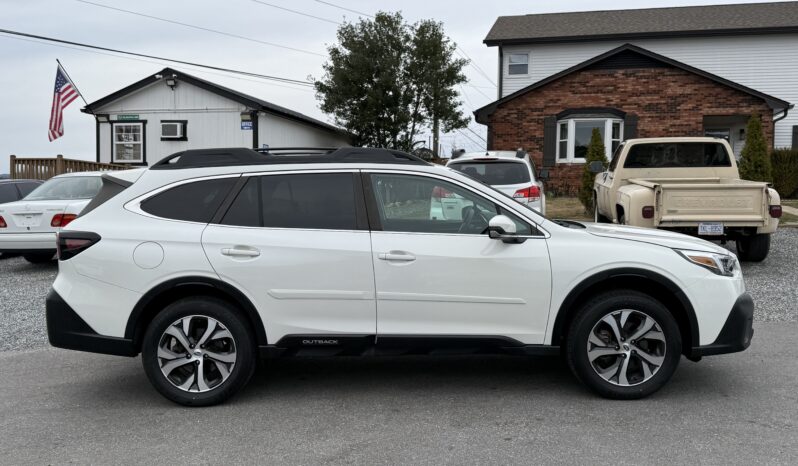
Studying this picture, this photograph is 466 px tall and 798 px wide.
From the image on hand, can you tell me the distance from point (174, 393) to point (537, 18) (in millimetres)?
28546

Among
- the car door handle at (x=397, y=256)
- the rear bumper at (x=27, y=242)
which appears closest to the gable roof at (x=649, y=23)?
the rear bumper at (x=27, y=242)

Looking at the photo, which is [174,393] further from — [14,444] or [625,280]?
[625,280]

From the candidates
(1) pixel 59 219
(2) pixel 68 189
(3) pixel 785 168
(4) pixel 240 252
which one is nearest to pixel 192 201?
(4) pixel 240 252

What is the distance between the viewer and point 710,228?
9.33m

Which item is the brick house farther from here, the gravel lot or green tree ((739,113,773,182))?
the gravel lot

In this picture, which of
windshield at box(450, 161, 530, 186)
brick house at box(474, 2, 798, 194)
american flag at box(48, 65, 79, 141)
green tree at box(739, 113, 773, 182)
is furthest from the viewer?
american flag at box(48, 65, 79, 141)

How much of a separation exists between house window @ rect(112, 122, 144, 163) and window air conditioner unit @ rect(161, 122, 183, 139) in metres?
1.00

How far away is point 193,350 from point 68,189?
26.3 ft

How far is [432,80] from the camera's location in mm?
28297

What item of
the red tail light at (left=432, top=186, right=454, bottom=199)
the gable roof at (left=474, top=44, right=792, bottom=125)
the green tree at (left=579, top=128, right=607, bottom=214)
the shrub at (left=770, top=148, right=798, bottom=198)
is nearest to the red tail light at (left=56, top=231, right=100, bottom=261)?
the red tail light at (left=432, top=186, right=454, bottom=199)

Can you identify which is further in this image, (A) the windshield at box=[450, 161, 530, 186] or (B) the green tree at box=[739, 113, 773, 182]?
(B) the green tree at box=[739, 113, 773, 182]

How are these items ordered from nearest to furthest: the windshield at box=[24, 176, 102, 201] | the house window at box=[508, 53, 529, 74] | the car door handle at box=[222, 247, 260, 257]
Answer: the car door handle at box=[222, 247, 260, 257]
the windshield at box=[24, 176, 102, 201]
the house window at box=[508, 53, 529, 74]

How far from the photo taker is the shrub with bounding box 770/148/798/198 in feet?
70.2

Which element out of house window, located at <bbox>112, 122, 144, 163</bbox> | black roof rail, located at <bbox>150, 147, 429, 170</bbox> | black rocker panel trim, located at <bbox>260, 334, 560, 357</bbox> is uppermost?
house window, located at <bbox>112, 122, 144, 163</bbox>
